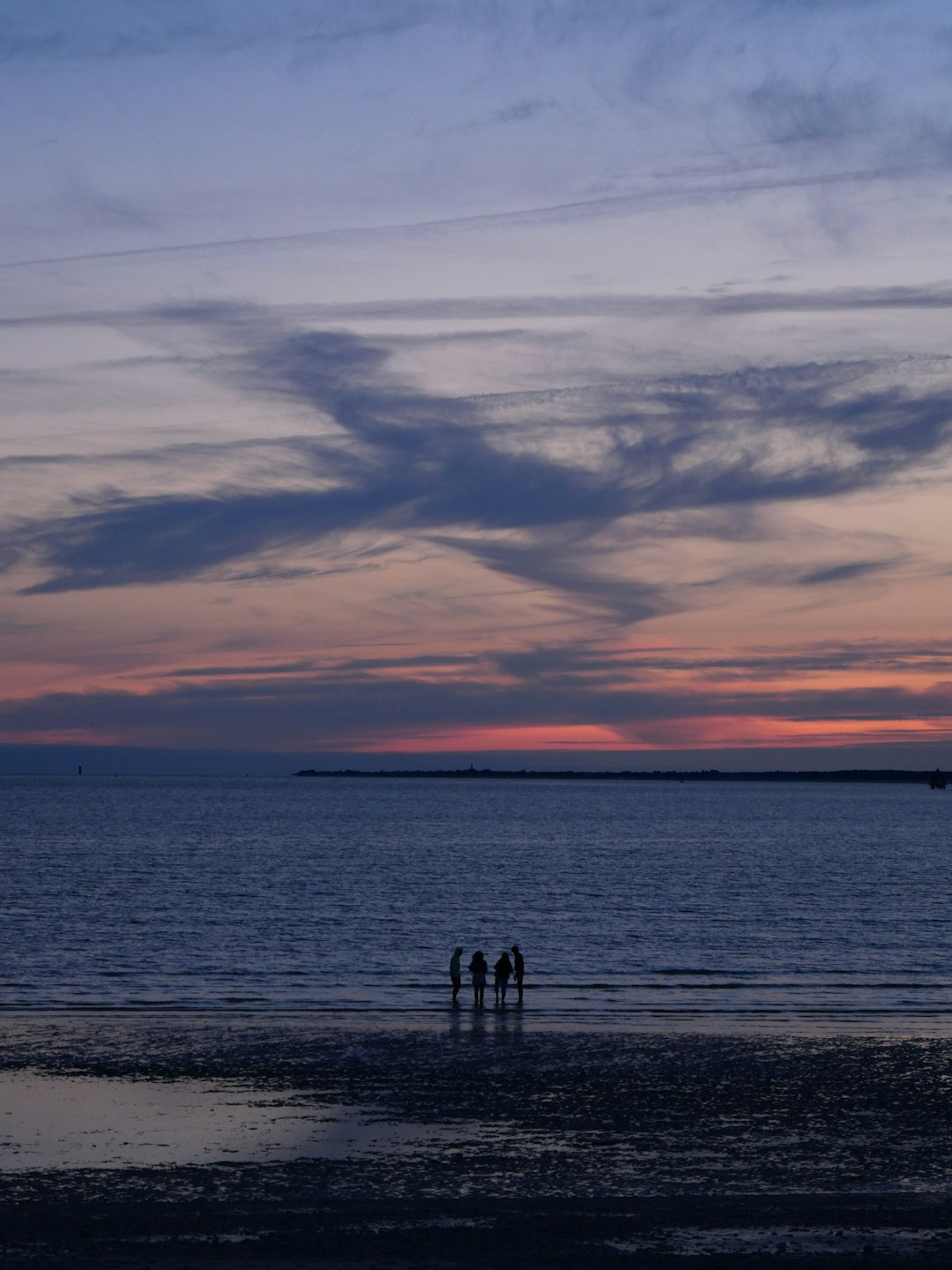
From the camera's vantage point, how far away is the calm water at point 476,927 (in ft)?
136

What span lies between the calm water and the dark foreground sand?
7961mm

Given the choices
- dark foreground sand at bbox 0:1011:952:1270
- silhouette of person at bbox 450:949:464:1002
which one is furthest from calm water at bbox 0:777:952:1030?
dark foreground sand at bbox 0:1011:952:1270

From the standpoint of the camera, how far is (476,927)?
60.7 meters

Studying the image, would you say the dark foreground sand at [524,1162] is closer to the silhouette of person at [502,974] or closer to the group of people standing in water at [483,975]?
the group of people standing in water at [483,975]

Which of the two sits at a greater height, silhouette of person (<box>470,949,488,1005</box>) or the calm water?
silhouette of person (<box>470,949,488,1005</box>)

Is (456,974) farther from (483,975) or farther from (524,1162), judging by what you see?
(524,1162)

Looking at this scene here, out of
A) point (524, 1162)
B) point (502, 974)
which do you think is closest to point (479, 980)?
point (502, 974)

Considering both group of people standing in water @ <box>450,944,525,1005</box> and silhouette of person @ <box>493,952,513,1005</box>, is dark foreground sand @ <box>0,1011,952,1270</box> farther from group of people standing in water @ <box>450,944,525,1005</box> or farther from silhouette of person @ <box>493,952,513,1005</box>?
silhouette of person @ <box>493,952,513,1005</box>

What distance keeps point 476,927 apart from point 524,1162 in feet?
130

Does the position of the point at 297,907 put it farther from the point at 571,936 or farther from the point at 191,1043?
the point at 191,1043

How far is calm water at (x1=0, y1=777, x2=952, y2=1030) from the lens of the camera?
41.4 metres

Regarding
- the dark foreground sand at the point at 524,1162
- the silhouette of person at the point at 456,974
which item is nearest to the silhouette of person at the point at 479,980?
the silhouette of person at the point at 456,974

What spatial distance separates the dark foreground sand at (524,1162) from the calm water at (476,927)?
796cm

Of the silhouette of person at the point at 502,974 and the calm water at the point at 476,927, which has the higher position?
the silhouette of person at the point at 502,974
